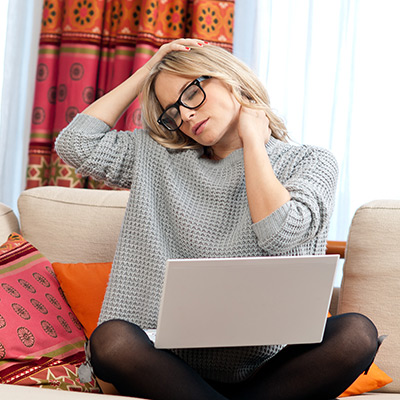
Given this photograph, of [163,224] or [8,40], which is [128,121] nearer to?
[8,40]

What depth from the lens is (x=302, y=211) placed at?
3.81 feet

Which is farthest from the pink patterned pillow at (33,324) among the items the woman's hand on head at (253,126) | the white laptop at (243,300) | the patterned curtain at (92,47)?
the patterned curtain at (92,47)

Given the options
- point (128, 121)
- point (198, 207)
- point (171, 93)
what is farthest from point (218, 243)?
point (128, 121)

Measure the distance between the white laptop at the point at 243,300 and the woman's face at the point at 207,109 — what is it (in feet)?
1.69

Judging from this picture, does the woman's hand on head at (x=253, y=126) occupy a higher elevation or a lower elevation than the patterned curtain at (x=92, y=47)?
lower

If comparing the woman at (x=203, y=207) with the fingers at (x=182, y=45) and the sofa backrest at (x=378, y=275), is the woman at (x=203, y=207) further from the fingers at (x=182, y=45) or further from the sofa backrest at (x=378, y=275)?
the sofa backrest at (x=378, y=275)

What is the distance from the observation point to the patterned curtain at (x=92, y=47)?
94.9 inches

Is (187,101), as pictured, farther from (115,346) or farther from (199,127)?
(115,346)

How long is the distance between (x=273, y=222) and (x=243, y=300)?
0.81 ft

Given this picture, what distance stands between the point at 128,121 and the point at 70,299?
3.46 feet

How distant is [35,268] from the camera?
5.11 feet

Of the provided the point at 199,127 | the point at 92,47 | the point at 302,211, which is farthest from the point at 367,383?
the point at 92,47

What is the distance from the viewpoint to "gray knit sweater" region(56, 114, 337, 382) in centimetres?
118

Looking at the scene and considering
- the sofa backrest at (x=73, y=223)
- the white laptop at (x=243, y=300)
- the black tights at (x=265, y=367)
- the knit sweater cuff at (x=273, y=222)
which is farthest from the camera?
the sofa backrest at (x=73, y=223)
